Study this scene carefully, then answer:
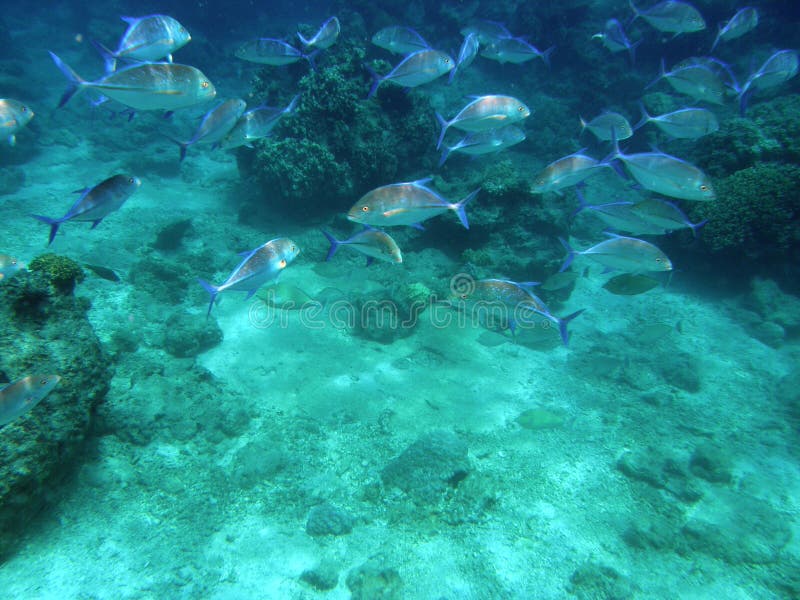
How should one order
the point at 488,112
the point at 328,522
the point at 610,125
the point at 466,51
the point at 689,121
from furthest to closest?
1. the point at 610,125
2. the point at 466,51
3. the point at 689,121
4. the point at 488,112
5. the point at 328,522

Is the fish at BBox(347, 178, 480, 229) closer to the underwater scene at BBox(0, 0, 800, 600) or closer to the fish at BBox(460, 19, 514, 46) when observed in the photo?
the underwater scene at BBox(0, 0, 800, 600)

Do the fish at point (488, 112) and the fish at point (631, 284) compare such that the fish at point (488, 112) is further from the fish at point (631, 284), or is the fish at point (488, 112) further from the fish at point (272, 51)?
the fish at point (272, 51)

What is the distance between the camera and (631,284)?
4883 millimetres

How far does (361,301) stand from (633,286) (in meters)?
3.97

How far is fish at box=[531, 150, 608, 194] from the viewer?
483cm

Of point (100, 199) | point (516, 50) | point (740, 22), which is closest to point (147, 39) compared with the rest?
point (100, 199)

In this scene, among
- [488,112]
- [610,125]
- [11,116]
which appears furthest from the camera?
[610,125]

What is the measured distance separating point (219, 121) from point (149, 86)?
44.1 inches

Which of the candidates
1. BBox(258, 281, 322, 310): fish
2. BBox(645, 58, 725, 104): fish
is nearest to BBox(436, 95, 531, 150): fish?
BBox(258, 281, 322, 310): fish

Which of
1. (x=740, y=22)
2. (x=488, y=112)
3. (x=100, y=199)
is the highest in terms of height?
(x=740, y=22)

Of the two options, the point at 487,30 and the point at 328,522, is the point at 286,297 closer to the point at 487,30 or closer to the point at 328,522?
the point at 328,522

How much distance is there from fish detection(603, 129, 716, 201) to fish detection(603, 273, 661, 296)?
1137 mm

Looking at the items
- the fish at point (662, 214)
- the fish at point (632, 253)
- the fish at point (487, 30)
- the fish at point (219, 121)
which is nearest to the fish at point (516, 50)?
the fish at point (487, 30)

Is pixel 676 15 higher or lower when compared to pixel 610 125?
higher
